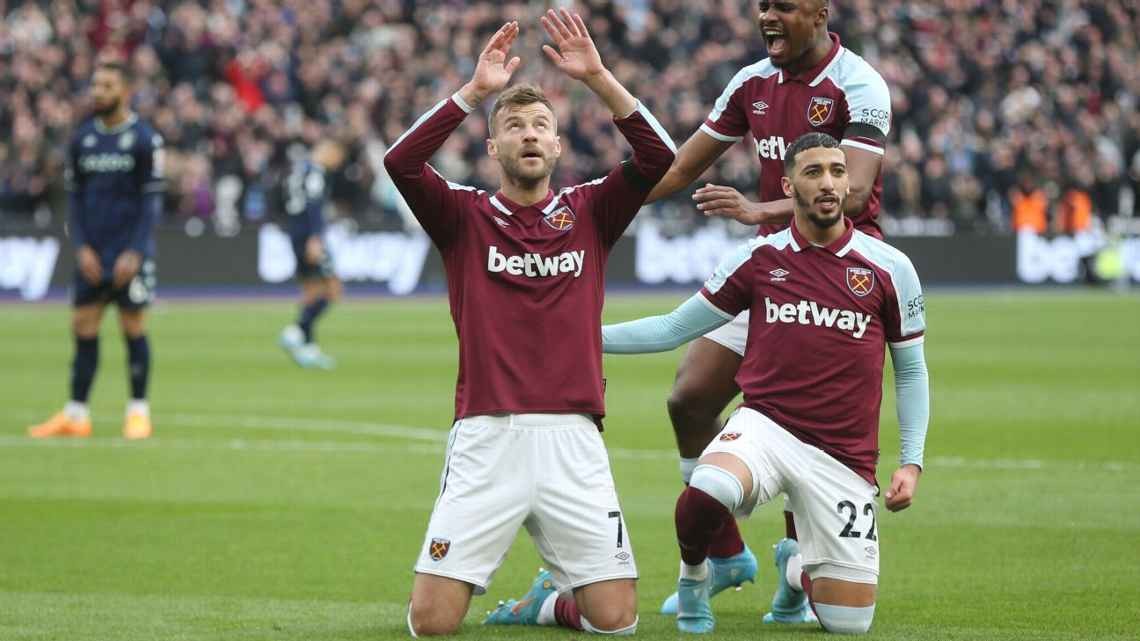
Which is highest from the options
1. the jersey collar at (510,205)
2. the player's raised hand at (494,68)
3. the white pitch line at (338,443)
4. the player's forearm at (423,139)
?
the player's raised hand at (494,68)

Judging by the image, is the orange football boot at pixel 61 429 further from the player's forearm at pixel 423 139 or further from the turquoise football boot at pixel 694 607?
the turquoise football boot at pixel 694 607

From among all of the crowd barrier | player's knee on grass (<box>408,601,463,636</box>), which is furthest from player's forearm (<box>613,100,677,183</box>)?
the crowd barrier

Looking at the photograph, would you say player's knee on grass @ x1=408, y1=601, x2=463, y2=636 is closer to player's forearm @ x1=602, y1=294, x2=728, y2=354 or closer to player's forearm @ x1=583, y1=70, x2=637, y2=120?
player's forearm @ x1=602, y1=294, x2=728, y2=354

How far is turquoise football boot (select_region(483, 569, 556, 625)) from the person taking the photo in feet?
22.6

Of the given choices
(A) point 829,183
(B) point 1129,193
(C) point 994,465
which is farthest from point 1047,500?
(B) point 1129,193

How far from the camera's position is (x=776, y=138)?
7434 millimetres

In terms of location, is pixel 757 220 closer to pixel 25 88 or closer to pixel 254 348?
pixel 254 348

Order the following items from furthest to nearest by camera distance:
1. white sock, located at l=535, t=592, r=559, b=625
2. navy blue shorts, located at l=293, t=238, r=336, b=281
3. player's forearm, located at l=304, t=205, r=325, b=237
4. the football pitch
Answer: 1. player's forearm, located at l=304, t=205, r=325, b=237
2. navy blue shorts, located at l=293, t=238, r=336, b=281
3. the football pitch
4. white sock, located at l=535, t=592, r=559, b=625

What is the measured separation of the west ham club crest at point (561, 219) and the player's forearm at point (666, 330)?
0.48 m

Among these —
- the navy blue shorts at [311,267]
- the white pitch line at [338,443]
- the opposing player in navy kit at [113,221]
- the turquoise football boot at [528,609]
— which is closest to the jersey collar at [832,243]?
the turquoise football boot at [528,609]

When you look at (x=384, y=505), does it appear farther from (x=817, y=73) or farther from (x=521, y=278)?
(x=817, y=73)

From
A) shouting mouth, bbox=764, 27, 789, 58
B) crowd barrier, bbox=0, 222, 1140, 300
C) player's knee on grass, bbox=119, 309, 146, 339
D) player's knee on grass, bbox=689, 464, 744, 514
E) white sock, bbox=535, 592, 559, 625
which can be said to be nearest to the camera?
player's knee on grass, bbox=689, 464, 744, 514

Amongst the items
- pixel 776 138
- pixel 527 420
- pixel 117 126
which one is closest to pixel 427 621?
pixel 527 420

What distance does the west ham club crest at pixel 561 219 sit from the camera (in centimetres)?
672
